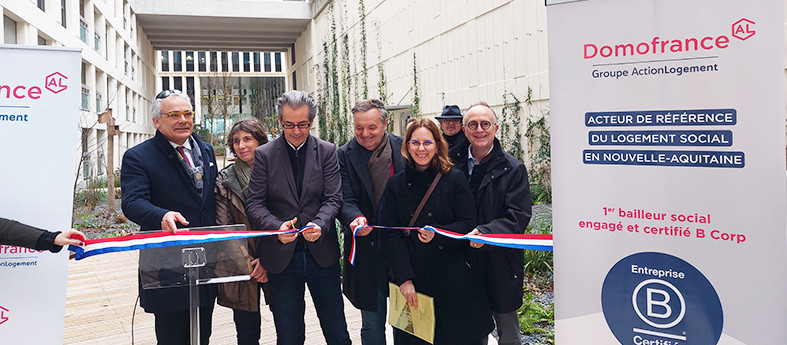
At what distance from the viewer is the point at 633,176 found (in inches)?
82.0

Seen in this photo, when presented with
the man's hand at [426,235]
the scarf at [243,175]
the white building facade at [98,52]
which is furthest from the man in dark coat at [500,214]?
the white building facade at [98,52]

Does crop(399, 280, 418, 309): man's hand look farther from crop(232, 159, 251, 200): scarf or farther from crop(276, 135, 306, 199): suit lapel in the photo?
crop(232, 159, 251, 200): scarf

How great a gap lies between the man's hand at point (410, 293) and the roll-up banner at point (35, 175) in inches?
72.7

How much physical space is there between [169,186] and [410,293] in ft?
4.91

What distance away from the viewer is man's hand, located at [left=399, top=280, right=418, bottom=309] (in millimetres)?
3043

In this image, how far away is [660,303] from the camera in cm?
208

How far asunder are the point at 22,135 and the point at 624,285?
9.92ft

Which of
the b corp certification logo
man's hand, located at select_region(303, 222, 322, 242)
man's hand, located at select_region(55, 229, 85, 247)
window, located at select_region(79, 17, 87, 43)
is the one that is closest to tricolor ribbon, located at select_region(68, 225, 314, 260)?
man's hand, located at select_region(55, 229, 85, 247)

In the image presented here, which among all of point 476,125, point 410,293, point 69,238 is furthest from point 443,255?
point 69,238

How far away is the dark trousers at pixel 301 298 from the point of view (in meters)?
3.22

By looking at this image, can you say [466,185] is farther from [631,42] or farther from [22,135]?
[22,135]

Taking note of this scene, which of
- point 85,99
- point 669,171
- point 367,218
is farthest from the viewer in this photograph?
point 85,99

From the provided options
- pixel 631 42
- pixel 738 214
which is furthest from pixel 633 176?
pixel 631 42

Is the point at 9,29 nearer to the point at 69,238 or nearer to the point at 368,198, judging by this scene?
the point at 69,238
